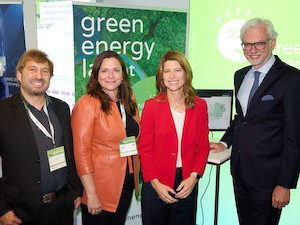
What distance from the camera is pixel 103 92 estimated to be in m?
2.06

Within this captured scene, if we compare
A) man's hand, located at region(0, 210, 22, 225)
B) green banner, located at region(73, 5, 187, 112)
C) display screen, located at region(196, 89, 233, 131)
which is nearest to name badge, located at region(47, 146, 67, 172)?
man's hand, located at region(0, 210, 22, 225)

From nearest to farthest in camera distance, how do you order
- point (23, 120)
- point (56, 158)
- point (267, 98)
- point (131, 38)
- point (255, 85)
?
point (23, 120) < point (56, 158) < point (267, 98) < point (255, 85) < point (131, 38)

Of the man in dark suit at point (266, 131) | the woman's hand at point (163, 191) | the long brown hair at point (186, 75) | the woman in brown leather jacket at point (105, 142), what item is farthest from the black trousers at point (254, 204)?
the woman in brown leather jacket at point (105, 142)

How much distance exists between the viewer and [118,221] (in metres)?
2.18

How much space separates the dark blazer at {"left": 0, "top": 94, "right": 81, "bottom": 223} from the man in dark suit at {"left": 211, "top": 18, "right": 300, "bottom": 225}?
52.8 inches

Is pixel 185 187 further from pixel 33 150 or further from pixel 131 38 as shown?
pixel 131 38

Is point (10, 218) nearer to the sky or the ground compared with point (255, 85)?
nearer to the ground

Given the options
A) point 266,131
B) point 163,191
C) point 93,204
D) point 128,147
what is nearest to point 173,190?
point 163,191

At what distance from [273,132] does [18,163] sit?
Answer: 60.8 inches

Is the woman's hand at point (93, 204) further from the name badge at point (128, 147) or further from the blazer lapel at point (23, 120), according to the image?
the blazer lapel at point (23, 120)

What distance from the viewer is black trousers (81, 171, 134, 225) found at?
82.3 inches

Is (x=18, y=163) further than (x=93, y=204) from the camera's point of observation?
No

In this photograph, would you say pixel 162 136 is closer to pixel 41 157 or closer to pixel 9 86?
pixel 41 157

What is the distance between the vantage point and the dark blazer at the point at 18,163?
1.74 meters
